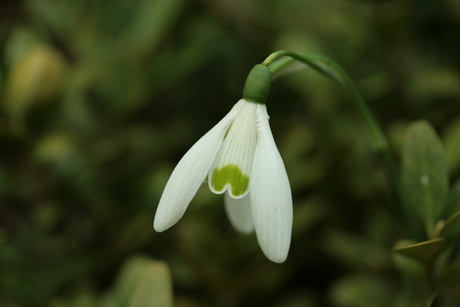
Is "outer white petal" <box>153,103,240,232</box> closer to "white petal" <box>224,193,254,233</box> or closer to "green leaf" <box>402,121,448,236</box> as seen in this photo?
"white petal" <box>224,193,254,233</box>

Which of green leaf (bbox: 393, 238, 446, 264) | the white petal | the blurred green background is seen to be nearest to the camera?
green leaf (bbox: 393, 238, 446, 264)

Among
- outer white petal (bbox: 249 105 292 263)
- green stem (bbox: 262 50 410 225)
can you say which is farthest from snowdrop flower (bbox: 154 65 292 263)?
green stem (bbox: 262 50 410 225)

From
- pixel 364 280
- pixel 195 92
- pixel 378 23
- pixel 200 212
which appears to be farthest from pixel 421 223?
pixel 195 92

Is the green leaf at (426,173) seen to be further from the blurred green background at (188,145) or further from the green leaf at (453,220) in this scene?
the blurred green background at (188,145)

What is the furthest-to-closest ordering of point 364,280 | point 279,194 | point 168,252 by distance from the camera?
point 168,252 < point 364,280 < point 279,194

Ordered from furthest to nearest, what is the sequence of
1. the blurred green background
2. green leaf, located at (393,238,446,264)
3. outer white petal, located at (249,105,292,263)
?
the blurred green background
green leaf, located at (393,238,446,264)
outer white petal, located at (249,105,292,263)

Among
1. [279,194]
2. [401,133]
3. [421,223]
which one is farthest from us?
[401,133]

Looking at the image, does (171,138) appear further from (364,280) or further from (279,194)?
(279,194)

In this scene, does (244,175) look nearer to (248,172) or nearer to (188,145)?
(248,172)
